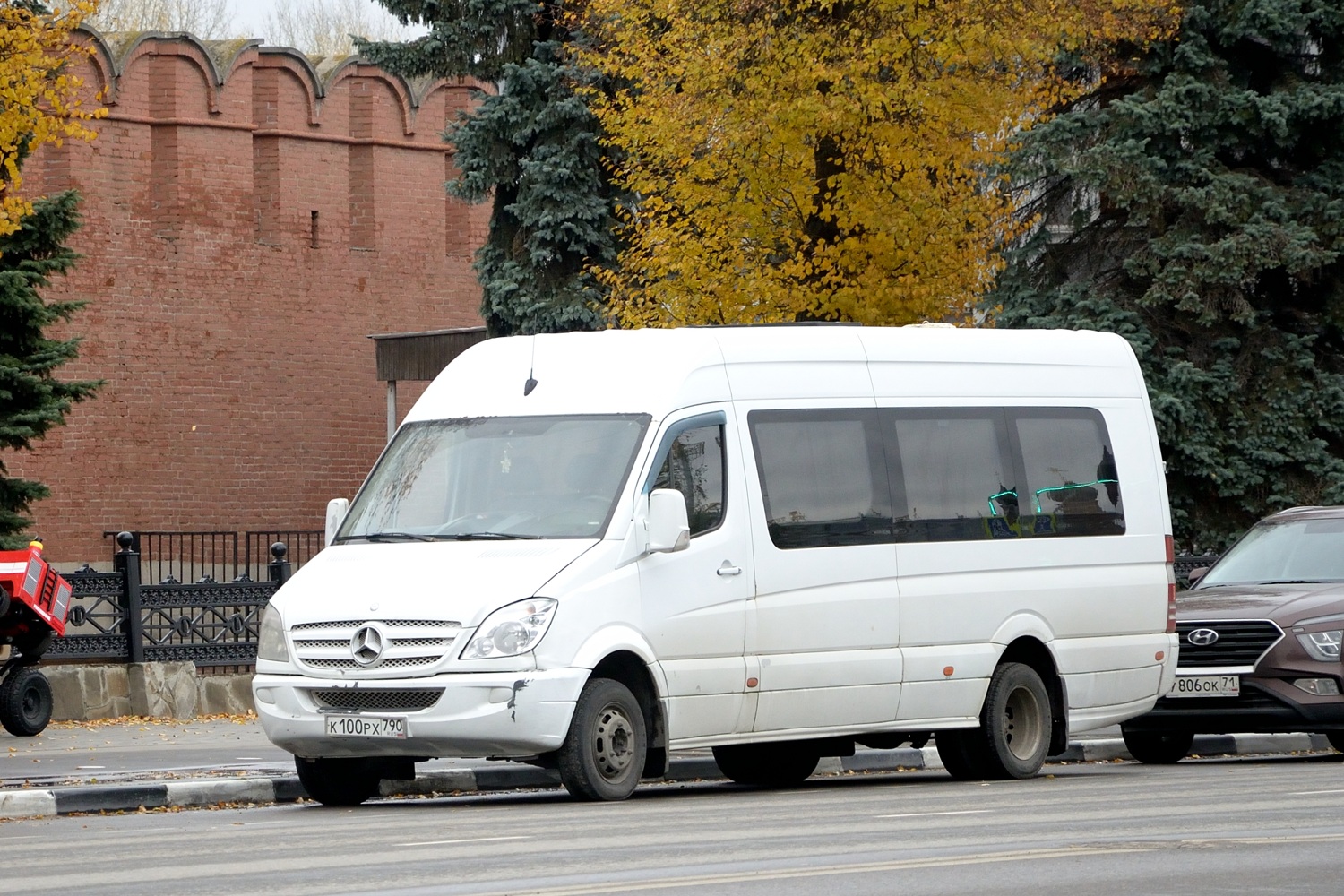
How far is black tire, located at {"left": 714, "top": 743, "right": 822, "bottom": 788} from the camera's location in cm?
1452

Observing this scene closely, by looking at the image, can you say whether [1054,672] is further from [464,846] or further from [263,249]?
[263,249]

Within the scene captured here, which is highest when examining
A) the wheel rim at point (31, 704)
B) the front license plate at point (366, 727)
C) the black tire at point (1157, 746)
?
the front license plate at point (366, 727)

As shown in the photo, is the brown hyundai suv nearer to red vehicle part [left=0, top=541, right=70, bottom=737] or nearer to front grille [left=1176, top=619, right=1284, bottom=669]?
front grille [left=1176, top=619, right=1284, bottom=669]

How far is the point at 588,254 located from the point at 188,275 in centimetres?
773

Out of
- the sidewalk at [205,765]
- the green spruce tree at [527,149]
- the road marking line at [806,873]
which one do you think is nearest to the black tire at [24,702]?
the sidewalk at [205,765]

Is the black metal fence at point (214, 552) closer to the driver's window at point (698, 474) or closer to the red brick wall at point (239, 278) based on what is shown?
the red brick wall at point (239, 278)

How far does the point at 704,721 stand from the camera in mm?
12781

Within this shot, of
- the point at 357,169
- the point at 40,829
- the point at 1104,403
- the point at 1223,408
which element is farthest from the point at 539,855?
the point at 357,169

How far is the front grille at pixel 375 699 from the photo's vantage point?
11.8m

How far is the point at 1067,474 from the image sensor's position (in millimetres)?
15016

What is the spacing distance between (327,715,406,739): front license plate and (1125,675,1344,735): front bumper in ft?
20.8

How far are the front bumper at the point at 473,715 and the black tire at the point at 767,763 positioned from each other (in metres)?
2.76

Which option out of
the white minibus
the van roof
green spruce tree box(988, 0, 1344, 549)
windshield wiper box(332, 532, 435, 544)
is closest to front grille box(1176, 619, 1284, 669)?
Result: the white minibus

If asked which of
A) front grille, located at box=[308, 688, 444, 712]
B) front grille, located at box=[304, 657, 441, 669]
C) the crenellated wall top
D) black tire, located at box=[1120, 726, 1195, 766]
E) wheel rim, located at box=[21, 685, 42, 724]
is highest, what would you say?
the crenellated wall top
